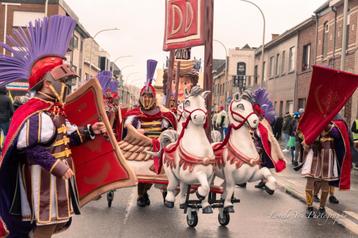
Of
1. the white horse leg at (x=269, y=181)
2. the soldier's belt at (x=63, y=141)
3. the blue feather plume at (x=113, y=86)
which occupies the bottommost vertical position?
the white horse leg at (x=269, y=181)

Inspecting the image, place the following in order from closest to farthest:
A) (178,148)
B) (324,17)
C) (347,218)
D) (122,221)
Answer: (178,148)
(122,221)
(347,218)
(324,17)

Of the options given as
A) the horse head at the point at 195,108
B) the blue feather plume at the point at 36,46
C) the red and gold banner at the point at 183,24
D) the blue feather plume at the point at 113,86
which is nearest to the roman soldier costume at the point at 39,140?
the blue feather plume at the point at 36,46

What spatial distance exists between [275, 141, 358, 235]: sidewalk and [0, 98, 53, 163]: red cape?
504 centimetres

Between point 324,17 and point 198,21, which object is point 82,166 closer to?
point 198,21

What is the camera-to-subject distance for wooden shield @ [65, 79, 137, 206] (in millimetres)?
5273

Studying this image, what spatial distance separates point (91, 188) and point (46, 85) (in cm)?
111

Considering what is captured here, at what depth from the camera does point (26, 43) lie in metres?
5.08

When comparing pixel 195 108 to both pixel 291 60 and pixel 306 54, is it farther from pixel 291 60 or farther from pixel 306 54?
pixel 291 60

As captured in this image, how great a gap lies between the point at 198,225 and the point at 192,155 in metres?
1.42

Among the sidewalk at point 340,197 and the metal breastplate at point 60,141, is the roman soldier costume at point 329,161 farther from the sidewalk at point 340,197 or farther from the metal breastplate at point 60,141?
the metal breastplate at point 60,141

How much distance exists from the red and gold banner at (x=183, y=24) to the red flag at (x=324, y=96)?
2.05 m

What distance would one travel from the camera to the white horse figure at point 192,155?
712cm

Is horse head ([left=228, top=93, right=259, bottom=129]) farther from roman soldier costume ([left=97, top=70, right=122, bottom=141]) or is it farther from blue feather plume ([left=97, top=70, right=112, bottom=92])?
blue feather plume ([left=97, top=70, right=112, bottom=92])

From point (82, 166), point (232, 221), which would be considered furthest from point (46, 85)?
point (232, 221)
